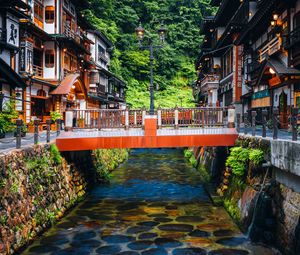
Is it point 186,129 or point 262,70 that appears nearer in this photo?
point 186,129

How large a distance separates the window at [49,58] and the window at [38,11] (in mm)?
3199

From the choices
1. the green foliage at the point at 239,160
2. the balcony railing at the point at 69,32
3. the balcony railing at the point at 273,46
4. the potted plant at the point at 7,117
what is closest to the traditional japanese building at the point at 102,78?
the balcony railing at the point at 69,32

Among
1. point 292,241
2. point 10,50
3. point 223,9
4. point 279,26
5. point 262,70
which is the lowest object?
point 292,241

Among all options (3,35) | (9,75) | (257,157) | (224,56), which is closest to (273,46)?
(257,157)

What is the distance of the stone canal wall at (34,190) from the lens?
10.7 metres

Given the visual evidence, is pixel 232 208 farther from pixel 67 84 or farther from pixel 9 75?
pixel 67 84

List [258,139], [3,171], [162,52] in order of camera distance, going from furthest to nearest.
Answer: [162,52]
[258,139]
[3,171]

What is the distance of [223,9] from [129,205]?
25691 millimetres

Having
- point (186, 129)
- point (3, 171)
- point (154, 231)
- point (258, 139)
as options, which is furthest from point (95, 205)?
point (258, 139)

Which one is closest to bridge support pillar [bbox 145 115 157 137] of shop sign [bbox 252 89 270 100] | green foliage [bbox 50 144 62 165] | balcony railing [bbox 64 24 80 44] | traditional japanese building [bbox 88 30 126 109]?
green foliage [bbox 50 144 62 165]

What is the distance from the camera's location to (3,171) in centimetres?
1081

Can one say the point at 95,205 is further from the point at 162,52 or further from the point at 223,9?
the point at 162,52

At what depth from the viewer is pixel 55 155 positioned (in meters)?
16.7

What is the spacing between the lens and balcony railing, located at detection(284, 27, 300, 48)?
18.3 metres
